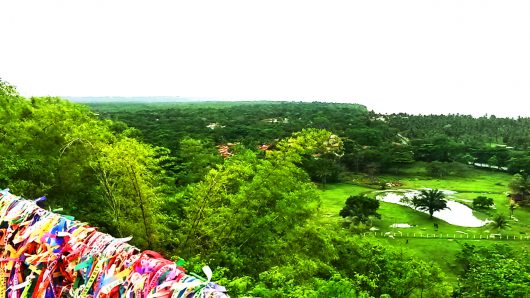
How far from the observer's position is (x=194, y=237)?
29.5ft

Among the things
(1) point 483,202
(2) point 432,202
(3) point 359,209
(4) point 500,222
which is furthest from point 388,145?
(3) point 359,209

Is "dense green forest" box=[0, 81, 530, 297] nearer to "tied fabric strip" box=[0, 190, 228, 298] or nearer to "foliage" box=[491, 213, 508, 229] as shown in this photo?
"tied fabric strip" box=[0, 190, 228, 298]

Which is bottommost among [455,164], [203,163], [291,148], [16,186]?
[455,164]

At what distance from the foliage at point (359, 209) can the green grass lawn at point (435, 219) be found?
2.24 ft

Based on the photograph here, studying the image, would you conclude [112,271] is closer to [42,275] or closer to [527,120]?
[42,275]

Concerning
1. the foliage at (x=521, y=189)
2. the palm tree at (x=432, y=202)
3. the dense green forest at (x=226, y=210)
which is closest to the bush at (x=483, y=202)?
the foliage at (x=521, y=189)

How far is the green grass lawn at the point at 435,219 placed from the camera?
25.8 metres

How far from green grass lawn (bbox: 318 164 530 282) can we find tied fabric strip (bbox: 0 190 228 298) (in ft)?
40.7

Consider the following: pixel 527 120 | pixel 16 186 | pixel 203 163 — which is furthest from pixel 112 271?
pixel 527 120

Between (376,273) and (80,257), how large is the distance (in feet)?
36.8

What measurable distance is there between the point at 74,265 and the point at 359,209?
2941 centimetres

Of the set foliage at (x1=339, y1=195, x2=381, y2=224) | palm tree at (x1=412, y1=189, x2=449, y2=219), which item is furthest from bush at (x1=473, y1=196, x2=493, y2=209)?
foliage at (x1=339, y1=195, x2=381, y2=224)

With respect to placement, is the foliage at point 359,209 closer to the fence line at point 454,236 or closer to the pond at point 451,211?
the fence line at point 454,236

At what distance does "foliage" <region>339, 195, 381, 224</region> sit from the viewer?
2958cm
